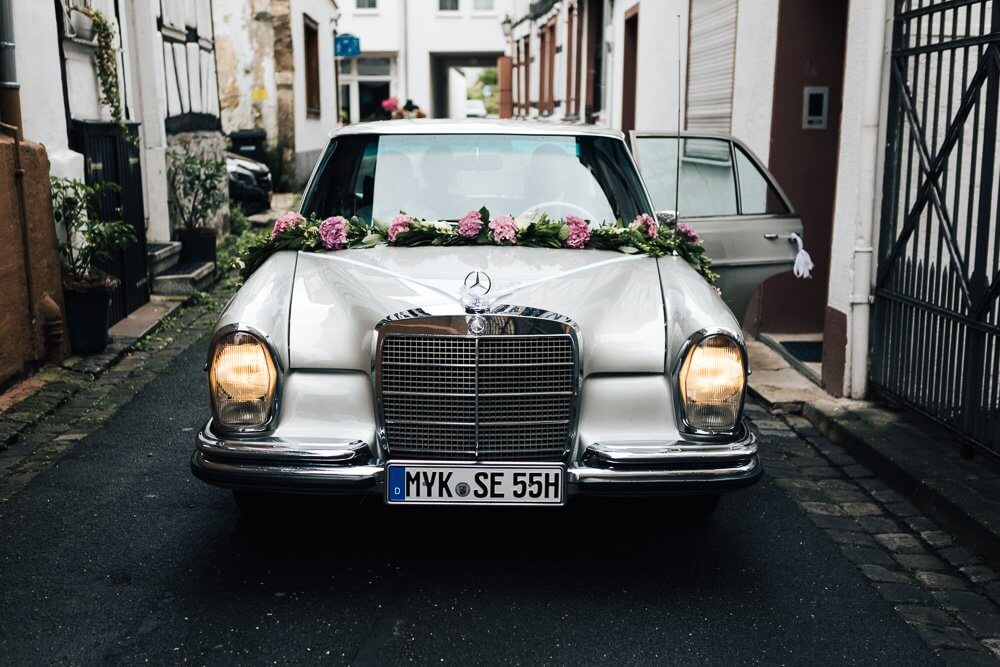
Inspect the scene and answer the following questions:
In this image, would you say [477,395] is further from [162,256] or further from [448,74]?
[448,74]

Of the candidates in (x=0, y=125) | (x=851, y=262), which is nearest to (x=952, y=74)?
(x=851, y=262)

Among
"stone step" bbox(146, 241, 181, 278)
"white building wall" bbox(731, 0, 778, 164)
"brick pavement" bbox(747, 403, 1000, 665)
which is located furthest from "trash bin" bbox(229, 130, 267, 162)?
"brick pavement" bbox(747, 403, 1000, 665)

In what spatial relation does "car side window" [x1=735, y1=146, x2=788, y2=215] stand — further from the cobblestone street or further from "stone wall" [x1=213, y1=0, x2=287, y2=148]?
"stone wall" [x1=213, y1=0, x2=287, y2=148]

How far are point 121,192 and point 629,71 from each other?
9.51 meters

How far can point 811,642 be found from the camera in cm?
344

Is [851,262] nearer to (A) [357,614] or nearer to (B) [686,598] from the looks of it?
(B) [686,598]

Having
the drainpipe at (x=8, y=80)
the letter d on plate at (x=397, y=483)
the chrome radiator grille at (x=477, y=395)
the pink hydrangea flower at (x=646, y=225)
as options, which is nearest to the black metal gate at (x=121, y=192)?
the drainpipe at (x=8, y=80)

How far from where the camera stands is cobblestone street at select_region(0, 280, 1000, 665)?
3396 mm

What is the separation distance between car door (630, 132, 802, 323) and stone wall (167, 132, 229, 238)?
5942mm

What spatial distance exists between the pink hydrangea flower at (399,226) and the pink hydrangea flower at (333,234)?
0.65 feet

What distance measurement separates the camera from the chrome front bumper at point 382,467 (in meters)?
3.62

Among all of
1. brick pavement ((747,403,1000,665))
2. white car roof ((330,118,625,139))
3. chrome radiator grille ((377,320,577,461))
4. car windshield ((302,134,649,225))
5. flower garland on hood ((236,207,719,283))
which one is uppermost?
white car roof ((330,118,625,139))

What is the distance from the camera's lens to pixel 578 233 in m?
4.56

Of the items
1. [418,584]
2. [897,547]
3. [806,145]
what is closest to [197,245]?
[806,145]
